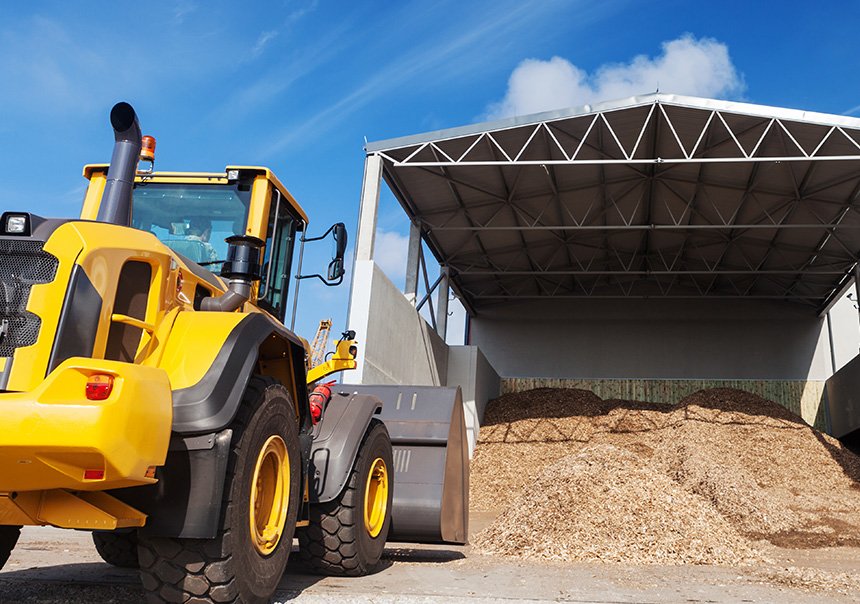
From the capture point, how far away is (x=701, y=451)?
16.4 meters

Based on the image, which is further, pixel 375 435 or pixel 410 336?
pixel 410 336

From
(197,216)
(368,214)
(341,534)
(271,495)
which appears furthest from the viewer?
(368,214)

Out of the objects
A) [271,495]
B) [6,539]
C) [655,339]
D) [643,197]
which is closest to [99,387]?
[271,495]

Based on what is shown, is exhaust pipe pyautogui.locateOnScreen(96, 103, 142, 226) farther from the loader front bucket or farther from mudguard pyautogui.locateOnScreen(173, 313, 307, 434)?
the loader front bucket

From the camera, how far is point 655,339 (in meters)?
27.2

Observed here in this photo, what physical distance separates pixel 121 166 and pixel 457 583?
10.7 ft

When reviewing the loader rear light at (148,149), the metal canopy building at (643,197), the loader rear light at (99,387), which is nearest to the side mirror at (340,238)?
the loader rear light at (148,149)

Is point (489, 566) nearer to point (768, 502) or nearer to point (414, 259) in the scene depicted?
point (768, 502)

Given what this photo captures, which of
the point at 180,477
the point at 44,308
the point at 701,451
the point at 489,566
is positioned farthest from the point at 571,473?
the point at 701,451

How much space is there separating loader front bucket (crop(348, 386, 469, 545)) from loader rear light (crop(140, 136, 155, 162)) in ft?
9.98

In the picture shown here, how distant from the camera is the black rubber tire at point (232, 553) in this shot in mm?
3197

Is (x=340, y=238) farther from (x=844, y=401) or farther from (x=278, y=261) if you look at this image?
(x=844, y=401)

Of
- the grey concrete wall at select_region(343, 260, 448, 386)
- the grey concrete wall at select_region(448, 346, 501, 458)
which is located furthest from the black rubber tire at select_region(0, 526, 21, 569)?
the grey concrete wall at select_region(448, 346, 501, 458)

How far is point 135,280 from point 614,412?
773 inches
